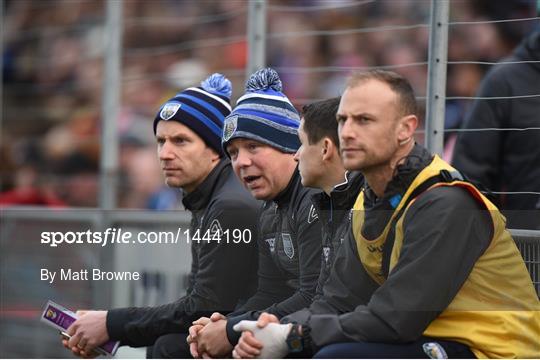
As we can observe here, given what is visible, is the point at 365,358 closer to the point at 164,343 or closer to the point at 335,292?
the point at 335,292

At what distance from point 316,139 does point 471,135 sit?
1700mm

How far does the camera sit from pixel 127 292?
8.52 meters

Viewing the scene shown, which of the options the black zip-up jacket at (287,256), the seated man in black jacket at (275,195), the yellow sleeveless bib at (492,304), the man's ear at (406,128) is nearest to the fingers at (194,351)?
the seated man in black jacket at (275,195)

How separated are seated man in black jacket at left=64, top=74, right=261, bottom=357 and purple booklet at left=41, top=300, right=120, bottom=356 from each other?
29 millimetres

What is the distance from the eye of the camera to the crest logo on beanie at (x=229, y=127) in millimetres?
5703

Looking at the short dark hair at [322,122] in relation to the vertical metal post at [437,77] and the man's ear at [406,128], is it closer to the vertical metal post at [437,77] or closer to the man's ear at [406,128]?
the man's ear at [406,128]

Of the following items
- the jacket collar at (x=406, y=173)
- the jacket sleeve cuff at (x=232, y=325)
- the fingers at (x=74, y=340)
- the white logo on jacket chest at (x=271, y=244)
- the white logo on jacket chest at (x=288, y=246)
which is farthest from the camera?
the fingers at (x=74, y=340)

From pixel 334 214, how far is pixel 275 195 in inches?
18.9

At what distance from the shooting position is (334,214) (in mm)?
5191

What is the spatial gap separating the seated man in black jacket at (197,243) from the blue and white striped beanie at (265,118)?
0.30 m

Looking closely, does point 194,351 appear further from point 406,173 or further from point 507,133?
point 507,133

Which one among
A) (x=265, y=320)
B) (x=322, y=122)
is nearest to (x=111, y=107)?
(x=322, y=122)

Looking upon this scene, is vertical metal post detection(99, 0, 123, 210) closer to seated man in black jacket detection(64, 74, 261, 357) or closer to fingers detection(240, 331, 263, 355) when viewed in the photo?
seated man in black jacket detection(64, 74, 261, 357)

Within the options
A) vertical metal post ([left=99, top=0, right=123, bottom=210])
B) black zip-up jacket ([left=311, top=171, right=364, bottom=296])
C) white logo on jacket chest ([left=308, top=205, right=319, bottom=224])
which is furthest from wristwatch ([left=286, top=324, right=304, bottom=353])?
vertical metal post ([left=99, top=0, right=123, bottom=210])
